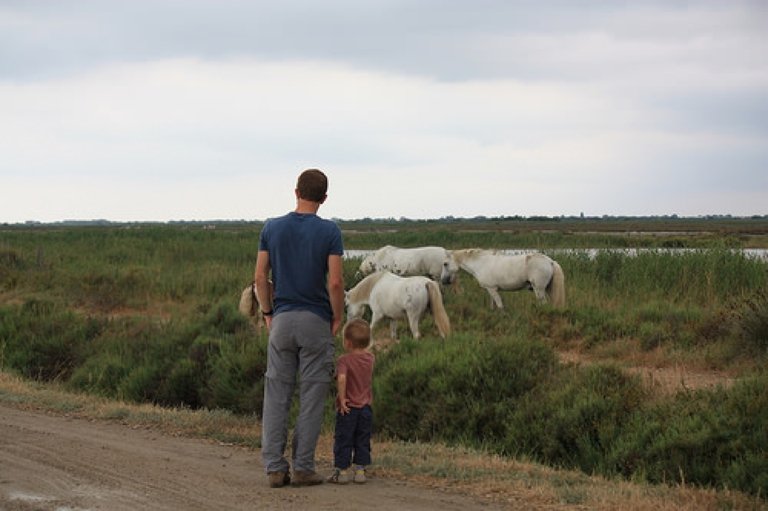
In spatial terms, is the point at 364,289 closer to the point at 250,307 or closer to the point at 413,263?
the point at 250,307

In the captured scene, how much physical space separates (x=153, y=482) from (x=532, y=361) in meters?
6.69

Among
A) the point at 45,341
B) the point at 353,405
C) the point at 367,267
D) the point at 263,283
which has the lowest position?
the point at 45,341

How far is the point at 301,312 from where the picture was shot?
7.24 meters

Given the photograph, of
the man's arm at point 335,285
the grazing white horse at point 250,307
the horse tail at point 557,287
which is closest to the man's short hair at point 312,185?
the man's arm at point 335,285

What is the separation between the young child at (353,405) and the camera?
7648 mm

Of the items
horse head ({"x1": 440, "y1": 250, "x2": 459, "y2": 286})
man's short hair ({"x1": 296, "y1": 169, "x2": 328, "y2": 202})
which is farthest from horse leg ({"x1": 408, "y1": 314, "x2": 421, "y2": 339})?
man's short hair ({"x1": 296, "y1": 169, "x2": 328, "y2": 202})

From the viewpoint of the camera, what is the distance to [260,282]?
730 centimetres

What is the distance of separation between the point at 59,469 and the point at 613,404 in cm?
637

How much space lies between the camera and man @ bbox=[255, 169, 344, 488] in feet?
23.7

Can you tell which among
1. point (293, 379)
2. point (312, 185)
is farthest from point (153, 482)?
point (312, 185)

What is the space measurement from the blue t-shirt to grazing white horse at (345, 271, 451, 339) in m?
8.35

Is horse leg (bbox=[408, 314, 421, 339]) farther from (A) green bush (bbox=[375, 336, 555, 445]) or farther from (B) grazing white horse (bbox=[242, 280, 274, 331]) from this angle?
(B) grazing white horse (bbox=[242, 280, 274, 331])

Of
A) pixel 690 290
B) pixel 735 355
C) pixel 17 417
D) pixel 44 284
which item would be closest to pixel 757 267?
pixel 690 290

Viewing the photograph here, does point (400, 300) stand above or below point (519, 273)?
below
